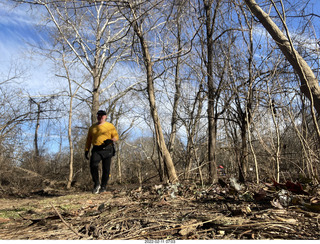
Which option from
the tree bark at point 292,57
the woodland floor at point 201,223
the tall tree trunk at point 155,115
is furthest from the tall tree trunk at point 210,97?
the woodland floor at point 201,223

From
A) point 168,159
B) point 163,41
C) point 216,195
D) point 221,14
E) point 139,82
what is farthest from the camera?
point 139,82

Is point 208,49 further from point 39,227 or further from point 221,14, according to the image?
point 39,227

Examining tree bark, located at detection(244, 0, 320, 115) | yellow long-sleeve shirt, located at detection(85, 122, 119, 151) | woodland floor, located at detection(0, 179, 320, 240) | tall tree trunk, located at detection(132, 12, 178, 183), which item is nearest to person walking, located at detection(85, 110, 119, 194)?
yellow long-sleeve shirt, located at detection(85, 122, 119, 151)

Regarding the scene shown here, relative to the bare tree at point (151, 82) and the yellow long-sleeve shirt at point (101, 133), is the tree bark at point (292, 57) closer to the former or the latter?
the bare tree at point (151, 82)

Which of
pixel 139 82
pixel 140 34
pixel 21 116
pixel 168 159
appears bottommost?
pixel 168 159

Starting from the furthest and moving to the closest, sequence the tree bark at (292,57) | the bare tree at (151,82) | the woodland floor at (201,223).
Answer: the bare tree at (151,82) < the tree bark at (292,57) < the woodland floor at (201,223)

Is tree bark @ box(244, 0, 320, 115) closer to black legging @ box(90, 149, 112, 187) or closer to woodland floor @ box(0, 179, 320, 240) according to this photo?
woodland floor @ box(0, 179, 320, 240)

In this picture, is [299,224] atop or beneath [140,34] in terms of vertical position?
beneath

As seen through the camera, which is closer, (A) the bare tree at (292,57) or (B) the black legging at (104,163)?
(A) the bare tree at (292,57)

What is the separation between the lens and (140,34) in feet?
16.8

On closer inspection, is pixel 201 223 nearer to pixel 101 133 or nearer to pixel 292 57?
pixel 292 57

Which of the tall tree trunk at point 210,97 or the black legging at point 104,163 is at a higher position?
the tall tree trunk at point 210,97
